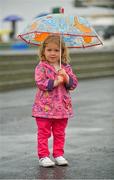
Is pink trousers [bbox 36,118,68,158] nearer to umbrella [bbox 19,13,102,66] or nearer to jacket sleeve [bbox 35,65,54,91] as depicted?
jacket sleeve [bbox 35,65,54,91]

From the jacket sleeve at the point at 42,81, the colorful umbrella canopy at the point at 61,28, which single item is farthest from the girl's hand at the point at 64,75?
the colorful umbrella canopy at the point at 61,28

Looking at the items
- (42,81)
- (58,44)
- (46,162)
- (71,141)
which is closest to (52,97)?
(42,81)

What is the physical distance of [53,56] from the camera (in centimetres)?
687

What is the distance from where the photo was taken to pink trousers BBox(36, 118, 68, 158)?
6.85m

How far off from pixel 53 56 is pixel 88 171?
120cm

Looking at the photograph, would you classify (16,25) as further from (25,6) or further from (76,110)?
(76,110)

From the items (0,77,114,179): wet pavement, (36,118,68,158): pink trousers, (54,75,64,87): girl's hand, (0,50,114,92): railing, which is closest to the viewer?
(0,77,114,179): wet pavement

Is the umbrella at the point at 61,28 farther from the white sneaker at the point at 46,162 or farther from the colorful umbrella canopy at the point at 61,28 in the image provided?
the white sneaker at the point at 46,162

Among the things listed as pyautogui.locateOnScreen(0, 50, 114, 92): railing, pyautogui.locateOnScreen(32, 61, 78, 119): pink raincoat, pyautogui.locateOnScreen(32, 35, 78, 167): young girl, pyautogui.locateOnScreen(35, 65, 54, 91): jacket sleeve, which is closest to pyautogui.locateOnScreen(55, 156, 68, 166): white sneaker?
pyautogui.locateOnScreen(32, 35, 78, 167): young girl

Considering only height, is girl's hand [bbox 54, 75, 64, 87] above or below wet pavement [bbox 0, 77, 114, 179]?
above

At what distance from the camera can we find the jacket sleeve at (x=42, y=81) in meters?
6.74

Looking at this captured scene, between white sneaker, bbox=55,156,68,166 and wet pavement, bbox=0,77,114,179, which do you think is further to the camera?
white sneaker, bbox=55,156,68,166

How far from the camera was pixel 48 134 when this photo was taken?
6879 mm

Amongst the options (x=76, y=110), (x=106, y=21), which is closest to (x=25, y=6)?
(x=106, y=21)
